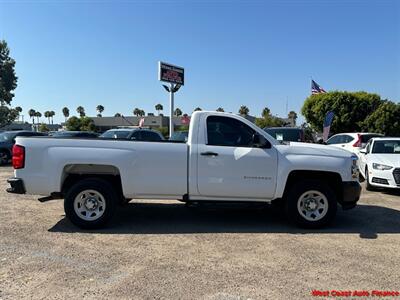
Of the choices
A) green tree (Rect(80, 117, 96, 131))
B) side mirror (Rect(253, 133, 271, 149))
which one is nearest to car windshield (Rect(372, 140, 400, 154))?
side mirror (Rect(253, 133, 271, 149))

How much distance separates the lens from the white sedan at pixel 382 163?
10.2 meters

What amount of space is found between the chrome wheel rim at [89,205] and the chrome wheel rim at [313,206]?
3426 millimetres

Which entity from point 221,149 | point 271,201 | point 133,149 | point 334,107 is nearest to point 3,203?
point 133,149

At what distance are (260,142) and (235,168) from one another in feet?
2.03

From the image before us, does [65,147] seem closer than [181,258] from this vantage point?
No

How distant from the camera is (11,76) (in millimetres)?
58062

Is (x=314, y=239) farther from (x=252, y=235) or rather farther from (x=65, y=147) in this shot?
(x=65, y=147)

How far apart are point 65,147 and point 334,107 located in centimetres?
3855

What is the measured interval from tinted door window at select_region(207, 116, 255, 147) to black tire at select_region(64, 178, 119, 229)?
75.3 inches

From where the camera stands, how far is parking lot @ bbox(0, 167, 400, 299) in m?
4.27

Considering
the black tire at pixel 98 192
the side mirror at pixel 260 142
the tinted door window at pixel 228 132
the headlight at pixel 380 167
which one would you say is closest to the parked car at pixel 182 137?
the tinted door window at pixel 228 132

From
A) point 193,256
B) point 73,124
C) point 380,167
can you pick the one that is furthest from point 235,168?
point 73,124

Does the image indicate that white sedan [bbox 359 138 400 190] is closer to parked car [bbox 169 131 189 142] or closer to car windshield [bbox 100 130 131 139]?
parked car [bbox 169 131 189 142]

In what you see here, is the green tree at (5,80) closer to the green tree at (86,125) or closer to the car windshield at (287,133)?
the green tree at (86,125)
